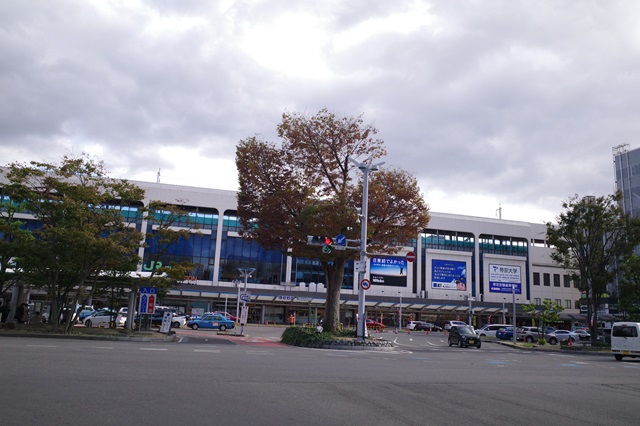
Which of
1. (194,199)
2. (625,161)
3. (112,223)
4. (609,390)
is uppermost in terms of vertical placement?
(625,161)

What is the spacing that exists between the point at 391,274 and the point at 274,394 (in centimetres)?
6269

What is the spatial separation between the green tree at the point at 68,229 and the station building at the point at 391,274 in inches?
1276

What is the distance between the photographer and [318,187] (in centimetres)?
3059

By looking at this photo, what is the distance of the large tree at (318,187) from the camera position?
1154 inches

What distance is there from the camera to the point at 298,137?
97.1 ft

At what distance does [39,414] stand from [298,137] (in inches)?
941

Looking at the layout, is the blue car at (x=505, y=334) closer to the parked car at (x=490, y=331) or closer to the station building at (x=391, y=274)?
the parked car at (x=490, y=331)

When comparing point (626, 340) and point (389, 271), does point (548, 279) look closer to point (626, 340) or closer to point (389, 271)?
point (389, 271)

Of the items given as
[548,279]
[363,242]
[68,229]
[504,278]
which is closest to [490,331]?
[504,278]

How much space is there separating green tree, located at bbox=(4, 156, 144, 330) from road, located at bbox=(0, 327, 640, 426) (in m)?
11.8

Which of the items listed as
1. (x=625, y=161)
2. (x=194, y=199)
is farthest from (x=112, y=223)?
(x=625, y=161)

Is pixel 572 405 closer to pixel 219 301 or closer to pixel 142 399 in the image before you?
pixel 142 399

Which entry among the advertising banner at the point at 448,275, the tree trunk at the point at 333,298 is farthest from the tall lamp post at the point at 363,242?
the advertising banner at the point at 448,275

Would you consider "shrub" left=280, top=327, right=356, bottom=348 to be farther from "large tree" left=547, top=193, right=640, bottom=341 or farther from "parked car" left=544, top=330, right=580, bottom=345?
"parked car" left=544, top=330, right=580, bottom=345
